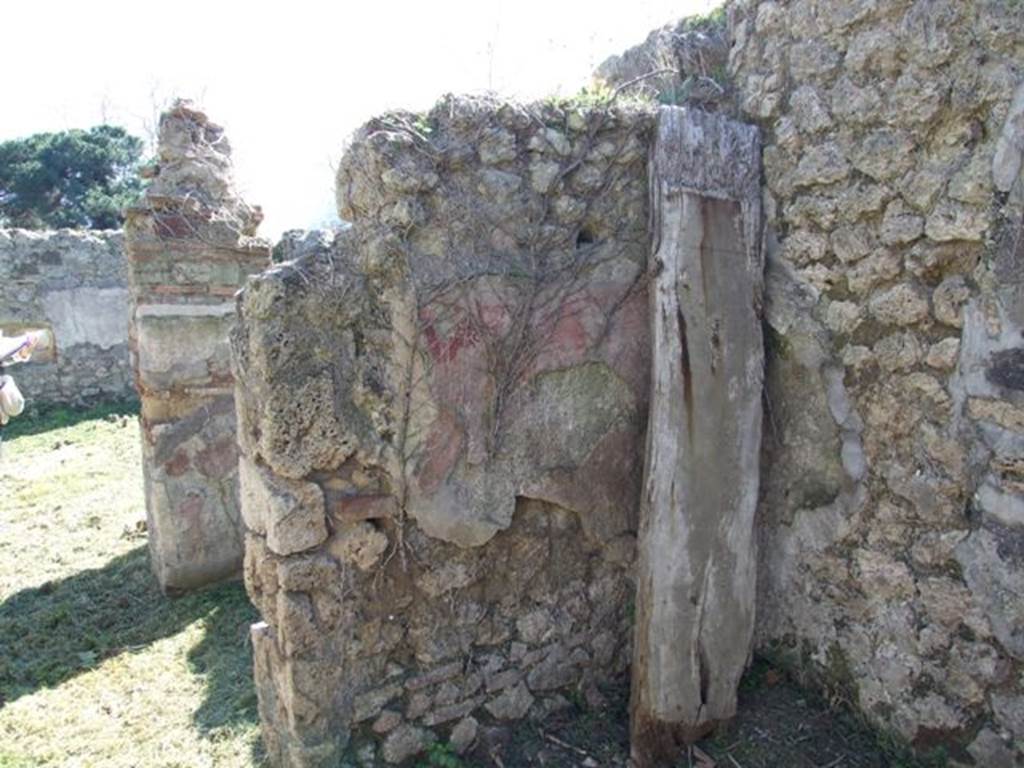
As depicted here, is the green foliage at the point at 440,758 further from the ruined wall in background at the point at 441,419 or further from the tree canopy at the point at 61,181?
the tree canopy at the point at 61,181

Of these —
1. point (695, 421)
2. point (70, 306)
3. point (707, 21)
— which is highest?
point (707, 21)

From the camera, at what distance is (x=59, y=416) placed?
8.98 meters

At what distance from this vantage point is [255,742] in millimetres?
2752

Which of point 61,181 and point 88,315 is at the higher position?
point 61,181

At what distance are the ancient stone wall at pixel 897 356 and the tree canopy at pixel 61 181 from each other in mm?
16595

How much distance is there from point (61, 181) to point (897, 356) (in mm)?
18541

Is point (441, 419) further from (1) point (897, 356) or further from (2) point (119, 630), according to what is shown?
(2) point (119, 630)

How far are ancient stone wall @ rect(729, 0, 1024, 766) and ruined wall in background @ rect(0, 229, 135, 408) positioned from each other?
8.83 metres

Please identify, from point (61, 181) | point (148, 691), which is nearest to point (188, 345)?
point (148, 691)

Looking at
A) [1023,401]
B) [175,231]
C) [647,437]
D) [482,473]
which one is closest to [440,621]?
[482,473]

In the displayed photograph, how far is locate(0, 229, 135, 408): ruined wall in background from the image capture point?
8.81 m

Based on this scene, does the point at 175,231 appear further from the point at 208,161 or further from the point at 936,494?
the point at 936,494

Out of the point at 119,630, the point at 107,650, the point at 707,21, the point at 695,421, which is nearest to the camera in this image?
the point at 695,421

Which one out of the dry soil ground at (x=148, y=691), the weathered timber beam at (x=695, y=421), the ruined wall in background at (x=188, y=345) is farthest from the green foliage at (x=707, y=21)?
the ruined wall in background at (x=188, y=345)
